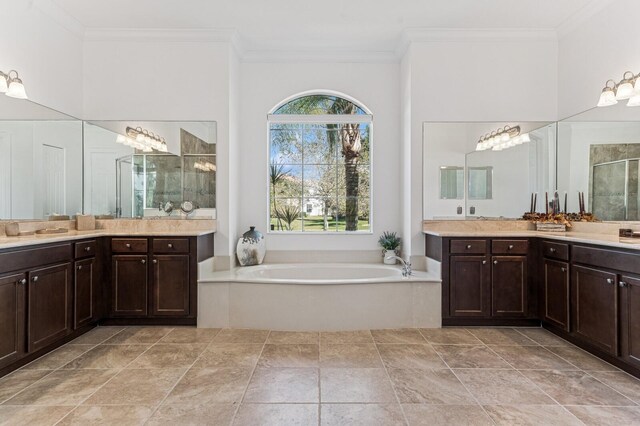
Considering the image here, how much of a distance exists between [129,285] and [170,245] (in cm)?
55

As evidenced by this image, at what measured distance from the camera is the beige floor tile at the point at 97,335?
123 inches

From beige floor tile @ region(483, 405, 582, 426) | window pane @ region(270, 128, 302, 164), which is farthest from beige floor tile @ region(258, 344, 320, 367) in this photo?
window pane @ region(270, 128, 302, 164)

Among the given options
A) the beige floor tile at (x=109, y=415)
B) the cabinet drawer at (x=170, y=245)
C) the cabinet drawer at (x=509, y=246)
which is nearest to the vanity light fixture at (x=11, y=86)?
the cabinet drawer at (x=170, y=245)

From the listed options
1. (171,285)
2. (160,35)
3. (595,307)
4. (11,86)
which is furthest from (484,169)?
(11,86)

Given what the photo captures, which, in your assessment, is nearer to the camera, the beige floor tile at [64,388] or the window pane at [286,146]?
the beige floor tile at [64,388]

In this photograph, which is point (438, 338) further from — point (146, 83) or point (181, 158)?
point (146, 83)

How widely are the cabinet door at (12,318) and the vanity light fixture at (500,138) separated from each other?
4.34m

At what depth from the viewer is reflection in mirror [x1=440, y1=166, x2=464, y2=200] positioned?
4094mm

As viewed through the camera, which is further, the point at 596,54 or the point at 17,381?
the point at 596,54

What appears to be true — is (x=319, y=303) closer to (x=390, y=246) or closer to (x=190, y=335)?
(x=190, y=335)

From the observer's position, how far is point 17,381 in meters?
2.42

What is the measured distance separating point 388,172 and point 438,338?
83.3 inches

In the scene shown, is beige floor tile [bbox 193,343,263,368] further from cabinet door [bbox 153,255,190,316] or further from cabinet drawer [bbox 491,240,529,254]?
cabinet drawer [bbox 491,240,529,254]

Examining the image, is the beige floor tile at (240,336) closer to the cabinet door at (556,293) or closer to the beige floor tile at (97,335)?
the beige floor tile at (97,335)
